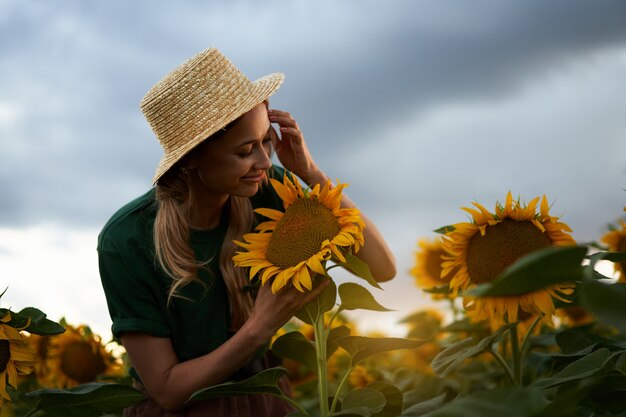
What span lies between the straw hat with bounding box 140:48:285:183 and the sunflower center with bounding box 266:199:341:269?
0.39 metres

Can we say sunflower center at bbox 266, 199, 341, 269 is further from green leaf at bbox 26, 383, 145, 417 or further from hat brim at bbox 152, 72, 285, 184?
green leaf at bbox 26, 383, 145, 417

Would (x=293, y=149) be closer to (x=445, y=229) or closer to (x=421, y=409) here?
(x=445, y=229)

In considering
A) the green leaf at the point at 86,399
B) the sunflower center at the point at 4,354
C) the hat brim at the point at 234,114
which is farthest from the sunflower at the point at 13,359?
the hat brim at the point at 234,114

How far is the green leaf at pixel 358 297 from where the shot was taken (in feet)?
6.59

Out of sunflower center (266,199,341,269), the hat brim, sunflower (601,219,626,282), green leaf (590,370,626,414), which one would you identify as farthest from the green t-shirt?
sunflower (601,219,626,282)

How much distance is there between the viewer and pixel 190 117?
2373 mm

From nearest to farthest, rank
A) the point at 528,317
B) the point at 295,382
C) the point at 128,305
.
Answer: the point at 128,305 < the point at 528,317 < the point at 295,382

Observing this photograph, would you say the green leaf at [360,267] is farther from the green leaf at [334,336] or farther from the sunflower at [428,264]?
the sunflower at [428,264]

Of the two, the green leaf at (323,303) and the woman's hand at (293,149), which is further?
the woman's hand at (293,149)

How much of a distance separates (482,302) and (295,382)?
1476 mm

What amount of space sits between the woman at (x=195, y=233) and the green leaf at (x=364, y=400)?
1.26 feet

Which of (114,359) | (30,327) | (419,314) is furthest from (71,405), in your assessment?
(419,314)

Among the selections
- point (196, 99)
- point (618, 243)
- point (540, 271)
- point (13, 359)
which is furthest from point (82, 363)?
point (540, 271)

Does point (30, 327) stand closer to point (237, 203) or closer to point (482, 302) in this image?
point (237, 203)
